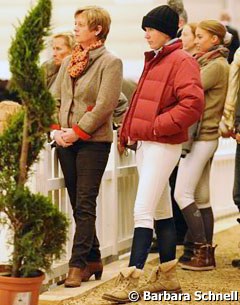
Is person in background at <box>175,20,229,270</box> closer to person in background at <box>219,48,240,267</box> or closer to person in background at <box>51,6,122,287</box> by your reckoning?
person in background at <box>219,48,240,267</box>

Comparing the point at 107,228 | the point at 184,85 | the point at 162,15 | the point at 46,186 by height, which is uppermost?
the point at 162,15

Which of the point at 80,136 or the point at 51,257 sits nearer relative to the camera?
the point at 51,257

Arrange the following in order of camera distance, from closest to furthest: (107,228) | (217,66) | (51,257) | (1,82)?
(51,257)
(217,66)
(107,228)
(1,82)

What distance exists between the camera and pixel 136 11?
1012 cm

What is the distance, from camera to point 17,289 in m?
4.78

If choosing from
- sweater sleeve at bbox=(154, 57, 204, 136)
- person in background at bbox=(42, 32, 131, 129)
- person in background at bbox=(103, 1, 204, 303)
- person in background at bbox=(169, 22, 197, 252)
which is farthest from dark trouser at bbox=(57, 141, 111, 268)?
person in background at bbox=(42, 32, 131, 129)

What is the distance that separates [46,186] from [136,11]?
4.40 metres

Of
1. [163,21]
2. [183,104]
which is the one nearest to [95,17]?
[163,21]

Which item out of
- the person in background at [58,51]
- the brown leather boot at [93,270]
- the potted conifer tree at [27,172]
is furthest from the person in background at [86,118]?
the potted conifer tree at [27,172]

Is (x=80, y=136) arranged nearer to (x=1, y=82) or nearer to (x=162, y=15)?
(x=162, y=15)

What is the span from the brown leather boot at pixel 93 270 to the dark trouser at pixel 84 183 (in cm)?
14

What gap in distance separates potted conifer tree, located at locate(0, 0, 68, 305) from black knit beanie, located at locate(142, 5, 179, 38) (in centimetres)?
105

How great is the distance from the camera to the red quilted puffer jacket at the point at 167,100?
552 cm

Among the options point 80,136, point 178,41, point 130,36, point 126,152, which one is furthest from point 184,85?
point 130,36
